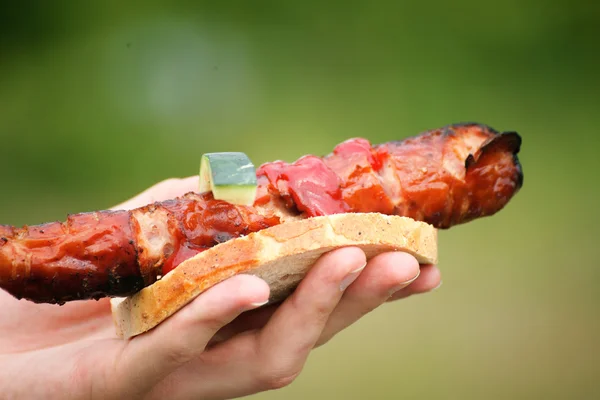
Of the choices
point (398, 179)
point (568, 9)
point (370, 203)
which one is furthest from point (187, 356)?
point (568, 9)

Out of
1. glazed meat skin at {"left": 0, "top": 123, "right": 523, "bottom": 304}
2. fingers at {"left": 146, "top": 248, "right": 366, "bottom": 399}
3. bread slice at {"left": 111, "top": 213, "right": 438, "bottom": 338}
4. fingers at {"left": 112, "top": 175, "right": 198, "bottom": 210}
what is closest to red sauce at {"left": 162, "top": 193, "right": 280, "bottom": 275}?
glazed meat skin at {"left": 0, "top": 123, "right": 523, "bottom": 304}

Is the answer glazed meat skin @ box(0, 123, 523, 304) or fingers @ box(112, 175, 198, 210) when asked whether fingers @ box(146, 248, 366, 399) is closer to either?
glazed meat skin @ box(0, 123, 523, 304)

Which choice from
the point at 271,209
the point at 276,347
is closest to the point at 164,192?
the point at 271,209

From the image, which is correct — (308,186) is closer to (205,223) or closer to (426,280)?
(205,223)

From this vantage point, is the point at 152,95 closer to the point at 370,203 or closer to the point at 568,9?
the point at 568,9

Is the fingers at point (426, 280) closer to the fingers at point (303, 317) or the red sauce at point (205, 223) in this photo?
the fingers at point (303, 317)

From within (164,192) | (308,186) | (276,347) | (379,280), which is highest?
(164,192)

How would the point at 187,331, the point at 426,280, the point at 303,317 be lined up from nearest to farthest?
the point at 187,331 < the point at 303,317 < the point at 426,280
